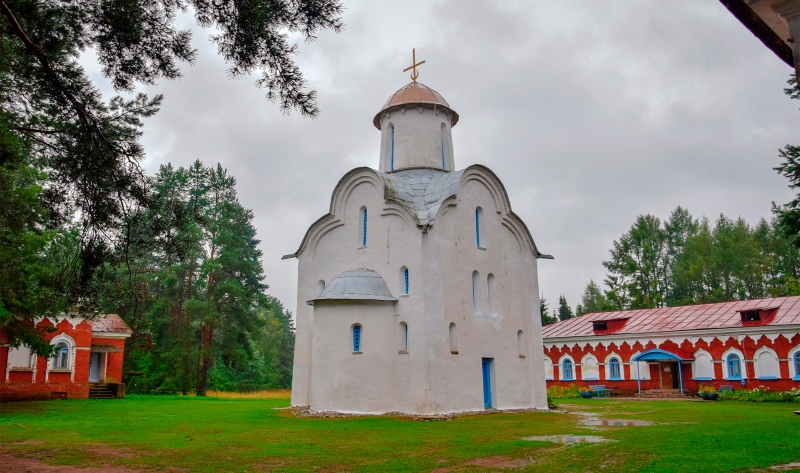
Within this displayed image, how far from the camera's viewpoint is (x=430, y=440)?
1131 centimetres

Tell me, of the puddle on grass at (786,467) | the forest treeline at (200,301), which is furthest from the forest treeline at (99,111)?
the forest treeline at (200,301)

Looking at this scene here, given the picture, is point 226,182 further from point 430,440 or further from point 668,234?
point 668,234

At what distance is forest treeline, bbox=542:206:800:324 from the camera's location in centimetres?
4300

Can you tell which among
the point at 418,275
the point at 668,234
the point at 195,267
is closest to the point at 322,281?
the point at 418,275

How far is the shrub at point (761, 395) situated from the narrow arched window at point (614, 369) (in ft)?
17.9

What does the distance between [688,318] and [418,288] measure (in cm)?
1925

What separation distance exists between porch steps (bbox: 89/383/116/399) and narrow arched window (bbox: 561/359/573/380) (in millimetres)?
22709

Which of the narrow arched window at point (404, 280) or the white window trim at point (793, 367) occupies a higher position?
the narrow arched window at point (404, 280)

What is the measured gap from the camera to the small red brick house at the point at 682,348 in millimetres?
25938

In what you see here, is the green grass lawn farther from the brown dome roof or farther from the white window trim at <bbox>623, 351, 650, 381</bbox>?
the white window trim at <bbox>623, 351, 650, 381</bbox>

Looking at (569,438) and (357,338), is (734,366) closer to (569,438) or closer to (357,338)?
(357,338)

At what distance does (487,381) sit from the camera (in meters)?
18.4

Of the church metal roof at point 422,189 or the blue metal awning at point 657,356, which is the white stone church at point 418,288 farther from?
the blue metal awning at point 657,356

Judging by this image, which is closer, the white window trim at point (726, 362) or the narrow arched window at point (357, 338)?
the narrow arched window at point (357, 338)
